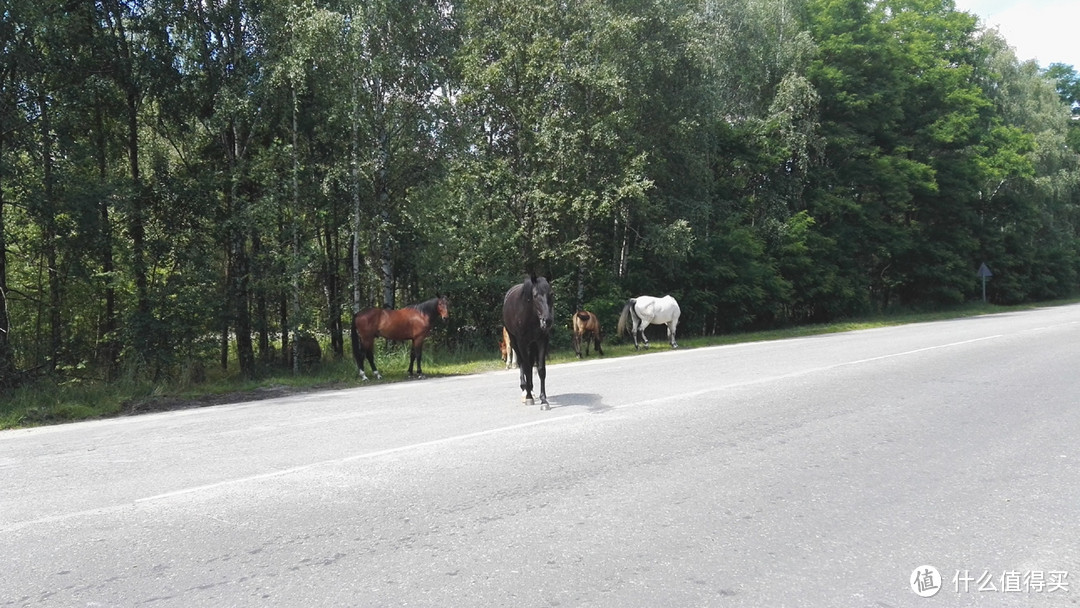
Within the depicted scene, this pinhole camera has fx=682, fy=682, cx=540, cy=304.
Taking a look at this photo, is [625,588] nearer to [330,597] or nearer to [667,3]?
[330,597]

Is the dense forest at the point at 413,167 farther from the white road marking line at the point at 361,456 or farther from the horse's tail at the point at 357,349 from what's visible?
the white road marking line at the point at 361,456

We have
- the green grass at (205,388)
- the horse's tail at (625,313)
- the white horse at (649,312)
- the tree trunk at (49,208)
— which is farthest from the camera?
the horse's tail at (625,313)

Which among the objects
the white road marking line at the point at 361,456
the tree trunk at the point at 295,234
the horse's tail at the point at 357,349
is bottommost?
the white road marking line at the point at 361,456

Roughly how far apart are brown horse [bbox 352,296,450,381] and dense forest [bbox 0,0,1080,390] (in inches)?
89.3

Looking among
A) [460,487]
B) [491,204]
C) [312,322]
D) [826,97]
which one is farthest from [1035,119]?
[460,487]

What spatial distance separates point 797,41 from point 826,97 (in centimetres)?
360

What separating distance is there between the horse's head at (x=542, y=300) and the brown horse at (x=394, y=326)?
20.8ft

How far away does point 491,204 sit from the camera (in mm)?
20625

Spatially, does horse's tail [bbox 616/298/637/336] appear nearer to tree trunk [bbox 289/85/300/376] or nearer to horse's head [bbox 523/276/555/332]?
tree trunk [bbox 289/85/300/376]

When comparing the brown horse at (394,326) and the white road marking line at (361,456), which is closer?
the white road marking line at (361,456)

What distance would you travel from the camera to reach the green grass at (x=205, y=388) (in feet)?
34.6

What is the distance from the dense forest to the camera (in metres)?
15.0

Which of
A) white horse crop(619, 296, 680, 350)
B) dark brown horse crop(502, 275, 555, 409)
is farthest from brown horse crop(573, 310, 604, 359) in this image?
dark brown horse crop(502, 275, 555, 409)

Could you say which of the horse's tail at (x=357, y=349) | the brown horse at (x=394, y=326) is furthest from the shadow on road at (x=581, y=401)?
the horse's tail at (x=357, y=349)
